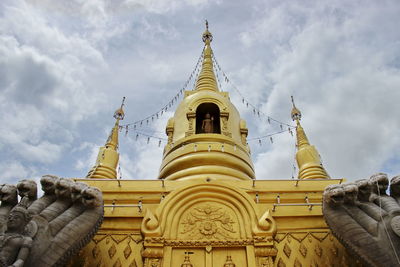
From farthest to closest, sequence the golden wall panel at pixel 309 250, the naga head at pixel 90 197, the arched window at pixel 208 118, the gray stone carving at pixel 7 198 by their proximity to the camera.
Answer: the arched window at pixel 208 118 → the golden wall panel at pixel 309 250 → the naga head at pixel 90 197 → the gray stone carving at pixel 7 198

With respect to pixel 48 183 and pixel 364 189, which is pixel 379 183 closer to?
pixel 364 189

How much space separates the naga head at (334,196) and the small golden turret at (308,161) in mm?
6343

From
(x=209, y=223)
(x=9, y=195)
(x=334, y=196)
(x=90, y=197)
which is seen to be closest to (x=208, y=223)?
(x=209, y=223)

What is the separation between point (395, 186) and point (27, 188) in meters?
5.47

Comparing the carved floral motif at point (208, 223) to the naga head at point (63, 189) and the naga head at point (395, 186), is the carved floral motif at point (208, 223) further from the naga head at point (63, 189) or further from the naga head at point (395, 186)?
the naga head at point (395, 186)

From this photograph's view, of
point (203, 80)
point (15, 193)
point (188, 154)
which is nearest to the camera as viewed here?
point (15, 193)

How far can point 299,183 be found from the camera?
7629 mm

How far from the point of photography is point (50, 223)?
4.63m

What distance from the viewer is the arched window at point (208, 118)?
11.8 metres

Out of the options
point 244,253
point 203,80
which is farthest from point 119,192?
point 203,80

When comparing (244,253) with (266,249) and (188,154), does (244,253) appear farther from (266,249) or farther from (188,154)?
(188,154)

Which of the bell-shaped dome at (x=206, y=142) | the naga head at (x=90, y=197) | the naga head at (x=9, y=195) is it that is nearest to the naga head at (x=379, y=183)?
the naga head at (x=90, y=197)

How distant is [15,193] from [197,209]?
3204 mm

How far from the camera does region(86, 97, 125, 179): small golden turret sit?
11266 millimetres
